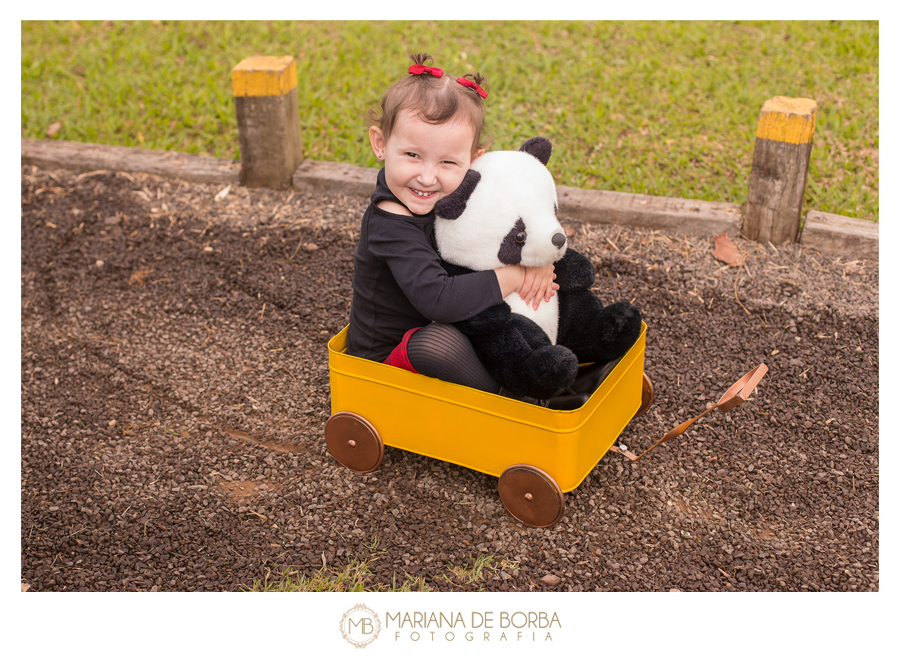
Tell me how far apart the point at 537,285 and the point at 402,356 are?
0.45 metres

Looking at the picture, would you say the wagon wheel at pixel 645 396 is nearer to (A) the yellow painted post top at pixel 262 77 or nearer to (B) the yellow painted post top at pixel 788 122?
(B) the yellow painted post top at pixel 788 122

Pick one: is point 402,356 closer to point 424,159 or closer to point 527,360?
point 527,360

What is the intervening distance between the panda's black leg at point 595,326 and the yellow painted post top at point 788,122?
1.50 m

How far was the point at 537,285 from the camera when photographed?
2.32m

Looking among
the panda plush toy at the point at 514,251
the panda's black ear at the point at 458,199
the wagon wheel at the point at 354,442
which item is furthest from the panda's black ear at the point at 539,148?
the wagon wheel at the point at 354,442

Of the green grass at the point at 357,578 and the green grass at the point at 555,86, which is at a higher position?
the green grass at the point at 555,86

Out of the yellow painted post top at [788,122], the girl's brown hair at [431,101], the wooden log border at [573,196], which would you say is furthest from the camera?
the wooden log border at [573,196]

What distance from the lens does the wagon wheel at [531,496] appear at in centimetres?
228

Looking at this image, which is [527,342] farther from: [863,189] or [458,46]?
[458,46]

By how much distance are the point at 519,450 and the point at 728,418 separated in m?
0.94

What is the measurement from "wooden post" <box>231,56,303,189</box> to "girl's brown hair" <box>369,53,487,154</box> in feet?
6.00

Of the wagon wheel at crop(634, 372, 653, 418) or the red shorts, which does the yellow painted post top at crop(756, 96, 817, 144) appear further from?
the red shorts

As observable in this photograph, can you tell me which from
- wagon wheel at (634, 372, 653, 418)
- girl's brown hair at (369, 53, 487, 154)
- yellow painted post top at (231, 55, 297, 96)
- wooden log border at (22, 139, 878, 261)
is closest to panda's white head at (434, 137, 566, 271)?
girl's brown hair at (369, 53, 487, 154)

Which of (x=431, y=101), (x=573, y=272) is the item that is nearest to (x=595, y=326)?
(x=573, y=272)
